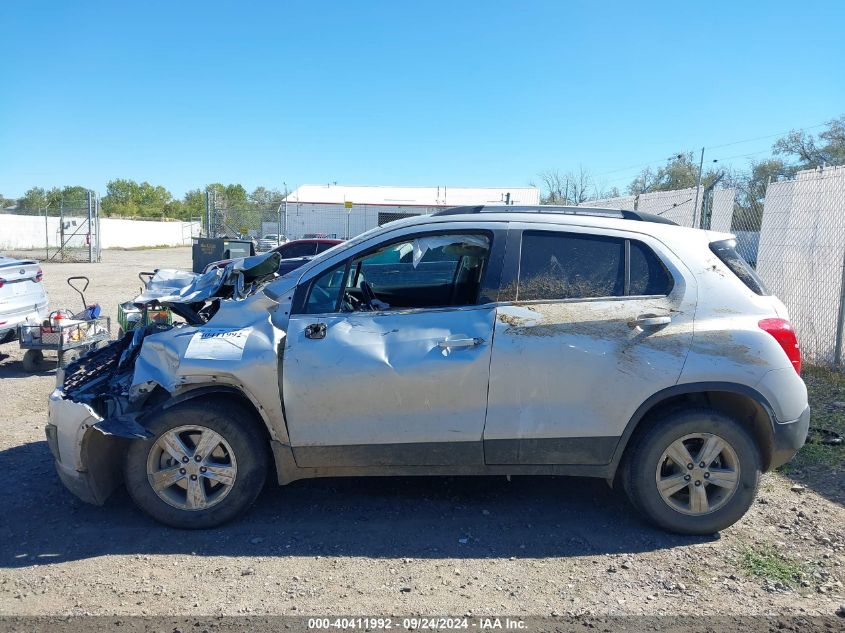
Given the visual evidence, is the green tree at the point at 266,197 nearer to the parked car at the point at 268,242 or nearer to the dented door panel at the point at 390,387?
the parked car at the point at 268,242

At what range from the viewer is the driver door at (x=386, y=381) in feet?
12.5

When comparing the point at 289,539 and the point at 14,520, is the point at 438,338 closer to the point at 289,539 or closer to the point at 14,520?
the point at 289,539

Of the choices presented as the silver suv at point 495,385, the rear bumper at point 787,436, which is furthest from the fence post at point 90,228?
the rear bumper at point 787,436

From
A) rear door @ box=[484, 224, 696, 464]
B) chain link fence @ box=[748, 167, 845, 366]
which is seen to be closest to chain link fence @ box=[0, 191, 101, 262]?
chain link fence @ box=[748, 167, 845, 366]

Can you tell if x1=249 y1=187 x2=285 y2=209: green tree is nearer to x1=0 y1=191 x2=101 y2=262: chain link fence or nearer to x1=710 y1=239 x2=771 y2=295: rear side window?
x1=0 y1=191 x2=101 y2=262: chain link fence

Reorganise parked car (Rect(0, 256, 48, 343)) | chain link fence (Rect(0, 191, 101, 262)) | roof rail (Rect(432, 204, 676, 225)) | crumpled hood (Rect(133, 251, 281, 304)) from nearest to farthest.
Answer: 1. roof rail (Rect(432, 204, 676, 225))
2. crumpled hood (Rect(133, 251, 281, 304))
3. parked car (Rect(0, 256, 48, 343))
4. chain link fence (Rect(0, 191, 101, 262))

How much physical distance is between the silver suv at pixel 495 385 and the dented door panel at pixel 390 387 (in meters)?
0.01

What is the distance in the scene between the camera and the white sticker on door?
12.6 ft

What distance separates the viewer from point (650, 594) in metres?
3.37

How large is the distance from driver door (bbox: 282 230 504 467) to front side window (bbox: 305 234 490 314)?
0.04m

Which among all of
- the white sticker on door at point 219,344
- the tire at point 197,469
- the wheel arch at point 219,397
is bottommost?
the tire at point 197,469

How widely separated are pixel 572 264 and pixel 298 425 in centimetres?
192

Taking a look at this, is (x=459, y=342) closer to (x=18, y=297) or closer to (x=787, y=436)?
(x=787, y=436)

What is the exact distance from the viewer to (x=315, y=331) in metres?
3.88
